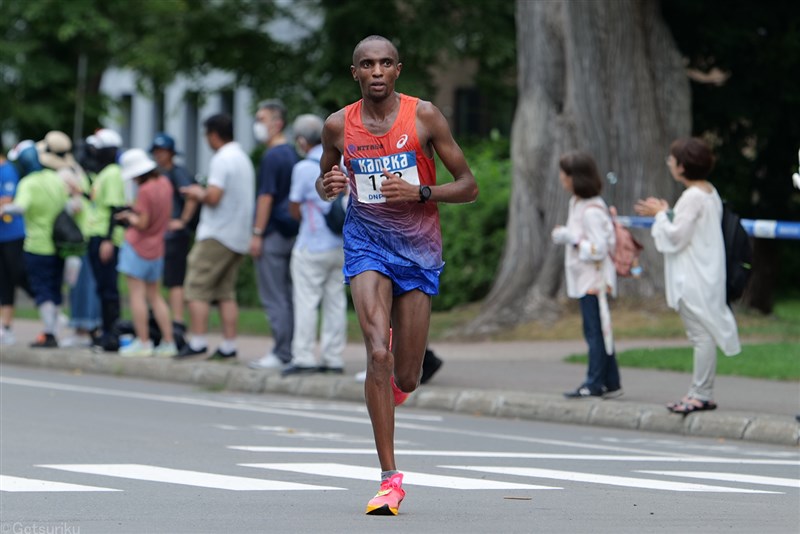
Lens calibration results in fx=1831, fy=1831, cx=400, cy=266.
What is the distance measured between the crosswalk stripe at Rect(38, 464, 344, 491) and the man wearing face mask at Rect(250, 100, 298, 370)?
6093 millimetres

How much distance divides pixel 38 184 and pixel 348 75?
41.8 ft

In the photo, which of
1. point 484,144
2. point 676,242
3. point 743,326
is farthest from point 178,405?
point 484,144

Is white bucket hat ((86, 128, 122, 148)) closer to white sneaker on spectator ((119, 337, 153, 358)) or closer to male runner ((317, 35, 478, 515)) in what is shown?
white sneaker on spectator ((119, 337, 153, 358))

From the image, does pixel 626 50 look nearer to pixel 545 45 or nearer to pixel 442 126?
pixel 545 45

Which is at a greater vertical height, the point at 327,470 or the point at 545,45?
the point at 545,45

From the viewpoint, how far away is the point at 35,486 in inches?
332

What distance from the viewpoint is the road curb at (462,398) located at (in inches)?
483

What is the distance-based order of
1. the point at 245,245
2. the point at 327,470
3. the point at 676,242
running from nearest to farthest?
the point at 327,470 < the point at 676,242 < the point at 245,245

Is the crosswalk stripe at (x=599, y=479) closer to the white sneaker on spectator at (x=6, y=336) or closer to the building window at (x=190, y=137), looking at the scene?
the white sneaker on spectator at (x=6, y=336)

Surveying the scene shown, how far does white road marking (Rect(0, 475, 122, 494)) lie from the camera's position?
8312mm

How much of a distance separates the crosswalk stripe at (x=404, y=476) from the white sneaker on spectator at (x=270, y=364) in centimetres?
608

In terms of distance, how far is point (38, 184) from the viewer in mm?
17875

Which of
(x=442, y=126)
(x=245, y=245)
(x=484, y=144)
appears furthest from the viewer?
(x=484, y=144)

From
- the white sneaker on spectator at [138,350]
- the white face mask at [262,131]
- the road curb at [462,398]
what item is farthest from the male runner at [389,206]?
the white sneaker on spectator at [138,350]
